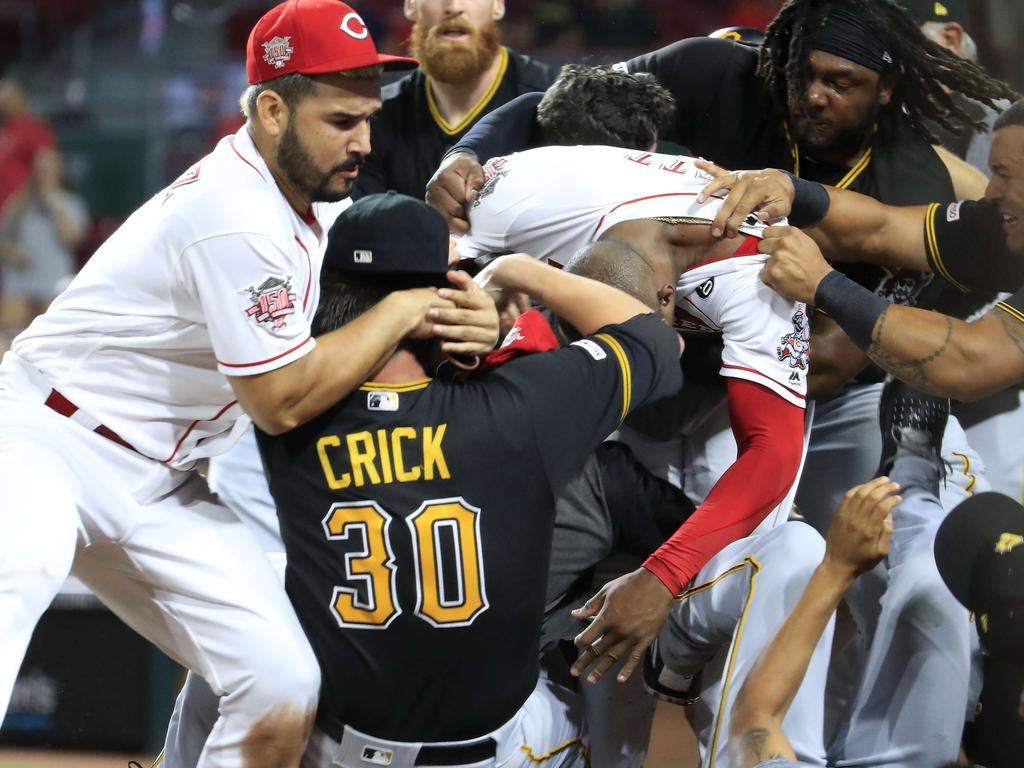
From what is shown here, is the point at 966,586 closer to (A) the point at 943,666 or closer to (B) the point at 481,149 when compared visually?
(A) the point at 943,666

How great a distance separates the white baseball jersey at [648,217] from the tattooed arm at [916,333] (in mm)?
69

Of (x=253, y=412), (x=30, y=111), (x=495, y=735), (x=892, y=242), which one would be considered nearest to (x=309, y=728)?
(x=495, y=735)

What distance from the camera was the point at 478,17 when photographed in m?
3.54

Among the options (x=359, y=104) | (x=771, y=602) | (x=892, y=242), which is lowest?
(x=771, y=602)

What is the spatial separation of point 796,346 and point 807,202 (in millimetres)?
370

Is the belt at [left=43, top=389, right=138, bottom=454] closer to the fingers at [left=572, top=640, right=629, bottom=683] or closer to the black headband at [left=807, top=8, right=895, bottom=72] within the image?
the fingers at [left=572, top=640, right=629, bottom=683]

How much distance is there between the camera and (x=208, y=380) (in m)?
2.21

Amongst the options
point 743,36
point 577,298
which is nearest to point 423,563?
point 577,298

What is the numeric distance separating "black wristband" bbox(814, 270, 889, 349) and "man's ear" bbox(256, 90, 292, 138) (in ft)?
3.44

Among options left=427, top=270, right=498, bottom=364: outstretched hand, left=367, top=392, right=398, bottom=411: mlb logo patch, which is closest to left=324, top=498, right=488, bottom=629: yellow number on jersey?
left=367, top=392, right=398, bottom=411: mlb logo patch

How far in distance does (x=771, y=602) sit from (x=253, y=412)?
3.02 feet

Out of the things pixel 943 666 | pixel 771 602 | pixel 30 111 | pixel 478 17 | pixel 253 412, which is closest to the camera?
pixel 253 412

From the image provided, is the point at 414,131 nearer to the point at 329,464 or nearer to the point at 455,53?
the point at 455,53

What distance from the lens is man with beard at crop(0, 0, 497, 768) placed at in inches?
76.9
